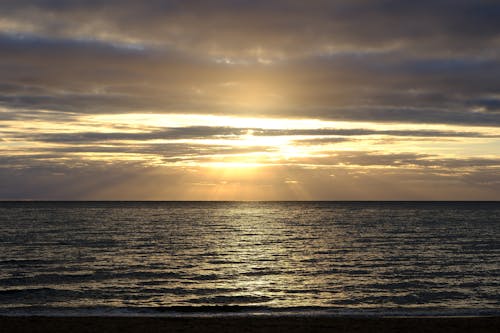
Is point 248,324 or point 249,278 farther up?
point 248,324

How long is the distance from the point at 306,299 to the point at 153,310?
31.8ft

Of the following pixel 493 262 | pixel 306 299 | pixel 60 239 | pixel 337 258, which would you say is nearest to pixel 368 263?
pixel 337 258

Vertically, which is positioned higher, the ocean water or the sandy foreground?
the sandy foreground

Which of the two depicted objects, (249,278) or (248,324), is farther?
(249,278)

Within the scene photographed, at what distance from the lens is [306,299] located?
3206 cm

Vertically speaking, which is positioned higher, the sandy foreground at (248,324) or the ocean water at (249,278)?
the sandy foreground at (248,324)

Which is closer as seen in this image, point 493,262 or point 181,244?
point 493,262

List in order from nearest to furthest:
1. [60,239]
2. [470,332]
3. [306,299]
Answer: [470,332] < [306,299] < [60,239]

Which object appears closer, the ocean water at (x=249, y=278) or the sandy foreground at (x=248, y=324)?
the sandy foreground at (x=248, y=324)

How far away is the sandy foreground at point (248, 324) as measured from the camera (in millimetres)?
22594

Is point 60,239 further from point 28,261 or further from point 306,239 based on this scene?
point 306,239

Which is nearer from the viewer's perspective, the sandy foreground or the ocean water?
the sandy foreground

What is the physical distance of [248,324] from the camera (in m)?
24.0

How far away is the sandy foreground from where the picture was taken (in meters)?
22.6
